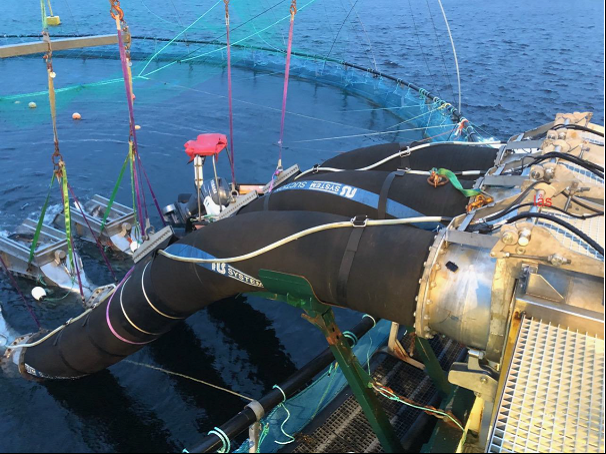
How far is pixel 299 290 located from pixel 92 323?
17.4 feet

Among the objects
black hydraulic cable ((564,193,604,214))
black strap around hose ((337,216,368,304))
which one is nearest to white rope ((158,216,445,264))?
black strap around hose ((337,216,368,304))

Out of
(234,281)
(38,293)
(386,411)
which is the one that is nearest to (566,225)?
(234,281)

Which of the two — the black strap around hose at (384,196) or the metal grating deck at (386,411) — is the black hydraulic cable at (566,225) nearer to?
the black strap around hose at (384,196)

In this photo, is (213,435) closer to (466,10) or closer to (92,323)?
(92,323)

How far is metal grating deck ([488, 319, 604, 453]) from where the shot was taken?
3586 millimetres

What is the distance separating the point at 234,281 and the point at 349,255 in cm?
230

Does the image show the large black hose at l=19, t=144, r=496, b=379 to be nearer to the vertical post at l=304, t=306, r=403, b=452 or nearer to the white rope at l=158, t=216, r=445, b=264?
the white rope at l=158, t=216, r=445, b=264

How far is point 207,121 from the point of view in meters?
27.3

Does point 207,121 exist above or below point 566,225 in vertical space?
below

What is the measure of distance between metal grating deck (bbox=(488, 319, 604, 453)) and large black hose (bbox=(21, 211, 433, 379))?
2106mm

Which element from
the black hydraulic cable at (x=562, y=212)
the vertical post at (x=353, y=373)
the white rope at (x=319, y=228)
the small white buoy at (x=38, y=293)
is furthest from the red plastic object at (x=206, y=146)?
the black hydraulic cable at (x=562, y=212)

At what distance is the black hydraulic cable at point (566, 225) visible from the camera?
492cm

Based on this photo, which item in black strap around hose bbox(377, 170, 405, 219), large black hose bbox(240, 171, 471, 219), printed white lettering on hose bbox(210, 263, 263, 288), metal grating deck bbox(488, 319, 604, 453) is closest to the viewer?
metal grating deck bbox(488, 319, 604, 453)

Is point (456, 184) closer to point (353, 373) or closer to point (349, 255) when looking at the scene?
point (349, 255)
